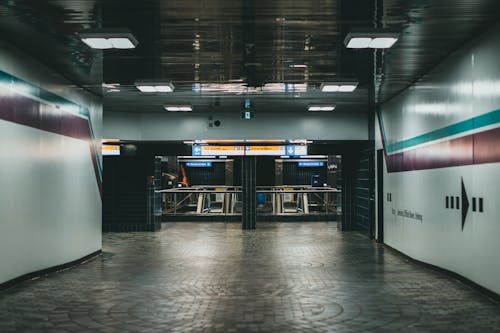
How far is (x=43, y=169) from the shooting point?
28.0ft

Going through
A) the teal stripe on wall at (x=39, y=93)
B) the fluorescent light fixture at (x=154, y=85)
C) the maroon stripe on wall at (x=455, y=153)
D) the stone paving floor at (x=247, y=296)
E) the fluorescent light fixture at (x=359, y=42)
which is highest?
the fluorescent light fixture at (x=154, y=85)

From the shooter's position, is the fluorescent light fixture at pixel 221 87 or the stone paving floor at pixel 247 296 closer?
the stone paving floor at pixel 247 296

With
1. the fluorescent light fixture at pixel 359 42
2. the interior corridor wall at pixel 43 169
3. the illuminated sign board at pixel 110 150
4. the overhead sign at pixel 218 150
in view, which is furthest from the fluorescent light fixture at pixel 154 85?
the illuminated sign board at pixel 110 150

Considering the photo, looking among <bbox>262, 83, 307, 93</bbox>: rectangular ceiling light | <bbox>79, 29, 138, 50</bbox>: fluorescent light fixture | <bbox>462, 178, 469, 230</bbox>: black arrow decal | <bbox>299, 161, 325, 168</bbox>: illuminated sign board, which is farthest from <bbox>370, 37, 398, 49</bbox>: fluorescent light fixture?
<bbox>299, 161, 325, 168</bbox>: illuminated sign board

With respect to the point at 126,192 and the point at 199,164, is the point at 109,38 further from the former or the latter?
the point at 199,164

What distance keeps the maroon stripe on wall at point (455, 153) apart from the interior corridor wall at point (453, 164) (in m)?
0.01

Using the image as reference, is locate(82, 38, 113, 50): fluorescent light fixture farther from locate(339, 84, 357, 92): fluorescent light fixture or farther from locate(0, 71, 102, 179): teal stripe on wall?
locate(339, 84, 357, 92): fluorescent light fixture

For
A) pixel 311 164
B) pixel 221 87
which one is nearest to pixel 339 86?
pixel 221 87

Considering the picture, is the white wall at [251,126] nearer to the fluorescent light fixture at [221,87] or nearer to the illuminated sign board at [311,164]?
the fluorescent light fixture at [221,87]

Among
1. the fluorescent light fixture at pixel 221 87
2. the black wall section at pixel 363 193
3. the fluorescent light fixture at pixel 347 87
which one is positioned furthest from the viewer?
the black wall section at pixel 363 193

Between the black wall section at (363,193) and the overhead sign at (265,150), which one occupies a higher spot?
the overhead sign at (265,150)

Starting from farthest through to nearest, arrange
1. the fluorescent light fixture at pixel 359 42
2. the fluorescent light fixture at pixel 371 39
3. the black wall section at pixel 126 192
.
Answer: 1. the black wall section at pixel 126 192
2. the fluorescent light fixture at pixel 359 42
3. the fluorescent light fixture at pixel 371 39

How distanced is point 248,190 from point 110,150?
14.2ft

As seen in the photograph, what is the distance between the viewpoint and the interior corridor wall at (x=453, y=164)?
6730 mm
